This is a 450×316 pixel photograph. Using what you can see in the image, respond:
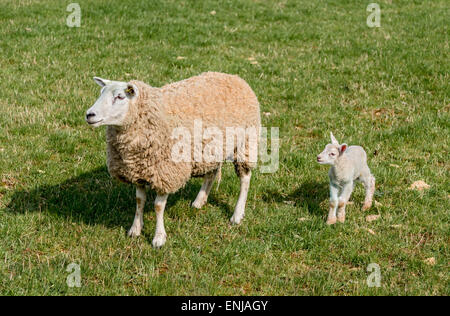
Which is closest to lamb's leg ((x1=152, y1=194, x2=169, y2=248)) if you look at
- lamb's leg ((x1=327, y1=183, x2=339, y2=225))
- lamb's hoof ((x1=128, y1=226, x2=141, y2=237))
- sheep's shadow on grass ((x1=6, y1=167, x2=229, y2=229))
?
lamb's hoof ((x1=128, y1=226, x2=141, y2=237))

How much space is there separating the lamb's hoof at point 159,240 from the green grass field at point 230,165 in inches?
3.4

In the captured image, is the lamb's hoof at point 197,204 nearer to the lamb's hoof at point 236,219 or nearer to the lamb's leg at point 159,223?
the lamb's hoof at point 236,219

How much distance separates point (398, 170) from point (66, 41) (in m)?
6.72

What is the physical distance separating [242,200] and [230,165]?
1.15 metres

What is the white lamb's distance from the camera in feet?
16.5

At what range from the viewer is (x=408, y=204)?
561cm

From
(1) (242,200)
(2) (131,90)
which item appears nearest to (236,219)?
(1) (242,200)

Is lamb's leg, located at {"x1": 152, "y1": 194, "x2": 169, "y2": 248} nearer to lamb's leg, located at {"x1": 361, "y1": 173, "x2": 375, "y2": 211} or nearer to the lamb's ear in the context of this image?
the lamb's ear

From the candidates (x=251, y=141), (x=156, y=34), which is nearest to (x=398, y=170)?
(x=251, y=141)

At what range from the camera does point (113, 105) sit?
4.28m

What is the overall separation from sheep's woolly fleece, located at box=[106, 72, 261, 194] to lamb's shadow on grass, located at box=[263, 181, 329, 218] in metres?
1.04

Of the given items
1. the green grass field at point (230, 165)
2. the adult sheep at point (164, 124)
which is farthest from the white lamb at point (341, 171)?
the adult sheep at point (164, 124)

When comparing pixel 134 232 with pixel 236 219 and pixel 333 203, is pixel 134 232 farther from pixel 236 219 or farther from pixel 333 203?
pixel 333 203

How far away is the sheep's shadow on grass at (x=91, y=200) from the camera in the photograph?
5270 millimetres
